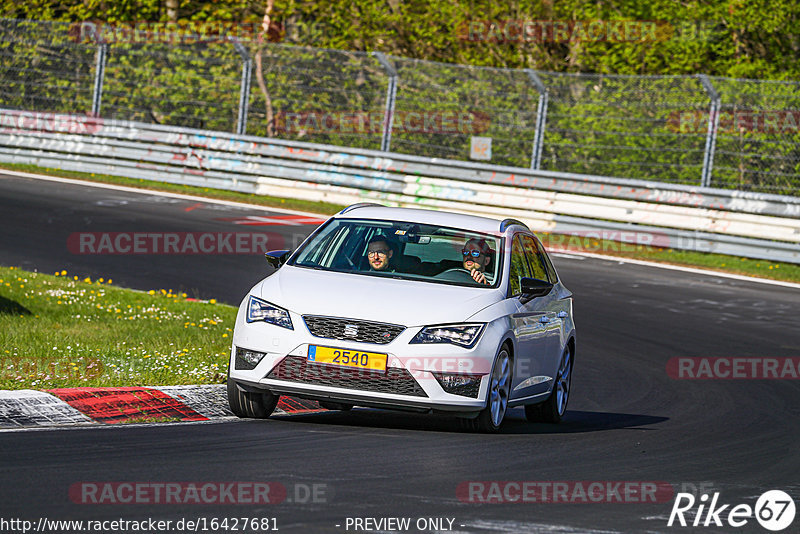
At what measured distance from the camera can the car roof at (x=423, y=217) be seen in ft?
33.8

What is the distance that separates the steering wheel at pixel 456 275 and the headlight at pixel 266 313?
4.38ft

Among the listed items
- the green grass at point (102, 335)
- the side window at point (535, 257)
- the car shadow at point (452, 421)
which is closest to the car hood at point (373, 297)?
the car shadow at point (452, 421)

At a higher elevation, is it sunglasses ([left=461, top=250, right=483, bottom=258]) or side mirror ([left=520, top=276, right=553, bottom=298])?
sunglasses ([left=461, top=250, right=483, bottom=258])

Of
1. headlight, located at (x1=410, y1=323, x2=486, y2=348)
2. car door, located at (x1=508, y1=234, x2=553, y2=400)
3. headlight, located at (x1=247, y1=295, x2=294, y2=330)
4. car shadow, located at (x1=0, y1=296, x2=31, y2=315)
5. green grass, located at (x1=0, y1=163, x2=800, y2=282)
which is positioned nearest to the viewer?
headlight, located at (x1=410, y1=323, x2=486, y2=348)

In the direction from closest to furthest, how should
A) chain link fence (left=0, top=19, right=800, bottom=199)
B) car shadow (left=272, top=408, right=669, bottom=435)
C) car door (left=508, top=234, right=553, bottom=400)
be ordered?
car shadow (left=272, top=408, right=669, bottom=435) → car door (left=508, top=234, right=553, bottom=400) → chain link fence (left=0, top=19, right=800, bottom=199)

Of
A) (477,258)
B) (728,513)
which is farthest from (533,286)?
(728,513)

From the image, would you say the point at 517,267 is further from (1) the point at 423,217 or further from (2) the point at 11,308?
(2) the point at 11,308

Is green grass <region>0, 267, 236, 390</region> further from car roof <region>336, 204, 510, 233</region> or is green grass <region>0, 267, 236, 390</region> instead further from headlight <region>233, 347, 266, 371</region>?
car roof <region>336, 204, 510, 233</region>

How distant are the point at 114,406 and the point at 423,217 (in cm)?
275

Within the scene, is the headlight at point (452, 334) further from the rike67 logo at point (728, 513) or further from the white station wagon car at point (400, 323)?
the rike67 logo at point (728, 513)

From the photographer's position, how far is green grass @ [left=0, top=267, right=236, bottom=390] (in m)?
10.3

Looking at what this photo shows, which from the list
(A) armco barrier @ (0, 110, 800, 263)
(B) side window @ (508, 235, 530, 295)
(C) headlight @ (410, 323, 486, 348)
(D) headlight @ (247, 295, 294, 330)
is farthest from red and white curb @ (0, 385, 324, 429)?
(A) armco barrier @ (0, 110, 800, 263)

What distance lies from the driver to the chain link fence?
13072mm

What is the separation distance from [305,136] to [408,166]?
388 cm
